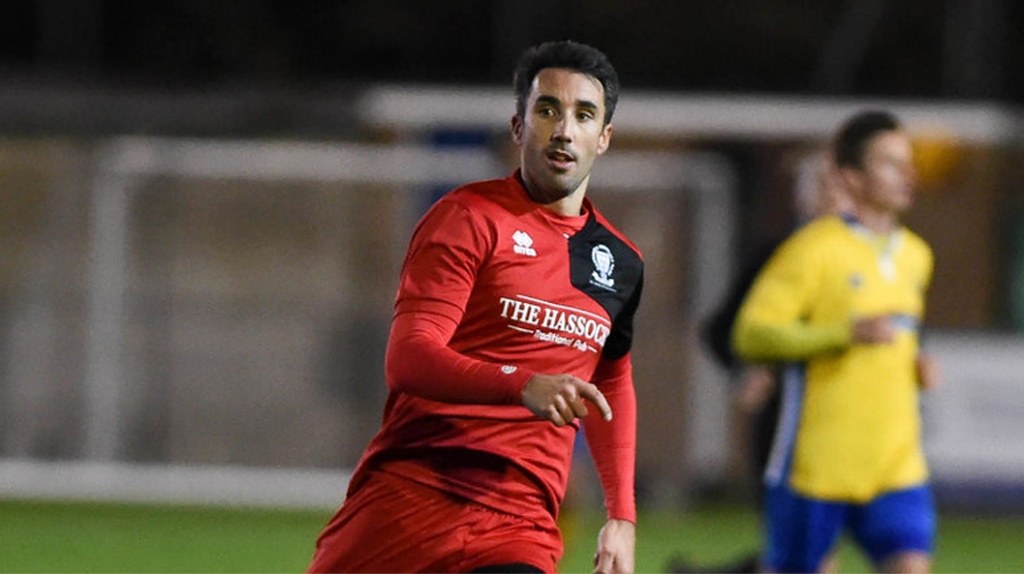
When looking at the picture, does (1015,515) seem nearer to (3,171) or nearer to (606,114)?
(3,171)

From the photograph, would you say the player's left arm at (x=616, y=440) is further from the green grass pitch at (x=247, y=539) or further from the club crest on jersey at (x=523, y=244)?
the green grass pitch at (x=247, y=539)

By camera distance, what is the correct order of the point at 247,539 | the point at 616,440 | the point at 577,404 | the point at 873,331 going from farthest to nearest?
1. the point at 247,539
2. the point at 873,331
3. the point at 616,440
4. the point at 577,404

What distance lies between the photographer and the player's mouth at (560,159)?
174 inches

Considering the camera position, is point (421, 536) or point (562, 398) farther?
point (421, 536)

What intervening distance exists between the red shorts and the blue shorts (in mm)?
2498

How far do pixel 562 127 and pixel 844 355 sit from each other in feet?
8.95

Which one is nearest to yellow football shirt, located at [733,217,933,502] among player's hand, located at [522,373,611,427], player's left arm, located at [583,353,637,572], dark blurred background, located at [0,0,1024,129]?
player's left arm, located at [583,353,637,572]

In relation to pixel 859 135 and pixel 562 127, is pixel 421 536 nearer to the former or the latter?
pixel 562 127

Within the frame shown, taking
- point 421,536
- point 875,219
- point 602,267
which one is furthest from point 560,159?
point 875,219

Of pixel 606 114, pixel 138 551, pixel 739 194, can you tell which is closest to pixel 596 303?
pixel 606 114

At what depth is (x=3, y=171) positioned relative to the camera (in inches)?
575

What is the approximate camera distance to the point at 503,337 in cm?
438

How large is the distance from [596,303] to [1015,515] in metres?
9.52

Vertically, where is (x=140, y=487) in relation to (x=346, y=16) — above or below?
below
